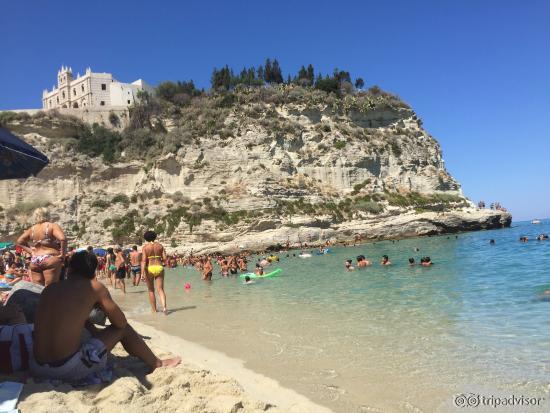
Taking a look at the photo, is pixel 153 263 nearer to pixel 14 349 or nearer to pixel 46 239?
pixel 46 239

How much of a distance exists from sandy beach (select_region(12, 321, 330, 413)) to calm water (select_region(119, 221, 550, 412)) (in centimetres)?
30

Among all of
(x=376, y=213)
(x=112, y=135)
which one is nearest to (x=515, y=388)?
(x=376, y=213)

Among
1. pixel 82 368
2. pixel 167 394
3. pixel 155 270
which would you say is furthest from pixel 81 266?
pixel 155 270

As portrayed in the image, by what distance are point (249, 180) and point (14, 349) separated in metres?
34.1

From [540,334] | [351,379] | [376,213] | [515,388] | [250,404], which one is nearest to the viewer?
[250,404]

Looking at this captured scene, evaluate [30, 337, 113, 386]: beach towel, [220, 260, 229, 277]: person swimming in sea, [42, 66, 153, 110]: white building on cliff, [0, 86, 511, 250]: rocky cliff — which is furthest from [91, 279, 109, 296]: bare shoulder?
[42, 66, 153, 110]: white building on cliff

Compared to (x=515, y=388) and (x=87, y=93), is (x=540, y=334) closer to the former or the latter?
(x=515, y=388)

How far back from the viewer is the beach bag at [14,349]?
332cm

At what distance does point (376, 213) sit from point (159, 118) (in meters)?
23.7

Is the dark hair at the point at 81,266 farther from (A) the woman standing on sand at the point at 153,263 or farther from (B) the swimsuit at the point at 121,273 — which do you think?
(B) the swimsuit at the point at 121,273

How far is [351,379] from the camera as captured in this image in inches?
161

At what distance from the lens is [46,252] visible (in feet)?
19.7

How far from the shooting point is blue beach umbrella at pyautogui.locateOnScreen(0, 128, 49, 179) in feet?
15.6

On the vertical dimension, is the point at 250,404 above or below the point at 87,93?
below
